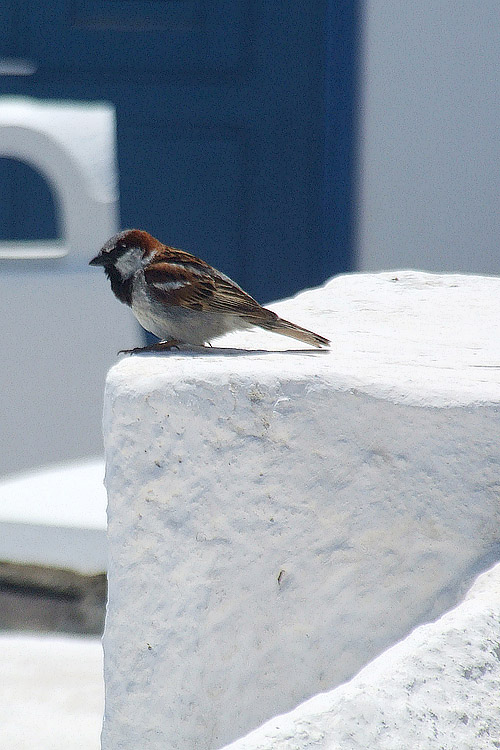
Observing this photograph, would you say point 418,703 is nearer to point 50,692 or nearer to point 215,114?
point 50,692

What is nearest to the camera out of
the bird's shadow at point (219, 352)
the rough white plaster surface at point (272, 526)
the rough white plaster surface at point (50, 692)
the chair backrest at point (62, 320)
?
the rough white plaster surface at point (272, 526)

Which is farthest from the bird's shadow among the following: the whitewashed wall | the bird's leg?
the whitewashed wall

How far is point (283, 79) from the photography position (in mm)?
4906

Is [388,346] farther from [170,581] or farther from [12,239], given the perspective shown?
[12,239]

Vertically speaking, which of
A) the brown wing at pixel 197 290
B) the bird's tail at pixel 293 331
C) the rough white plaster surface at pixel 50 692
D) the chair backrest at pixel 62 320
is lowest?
the rough white plaster surface at pixel 50 692

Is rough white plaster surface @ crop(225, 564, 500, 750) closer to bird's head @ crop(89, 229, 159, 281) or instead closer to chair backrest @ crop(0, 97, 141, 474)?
bird's head @ crop(89, 229, 159, 281)

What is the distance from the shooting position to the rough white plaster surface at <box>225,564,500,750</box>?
3.50 ft

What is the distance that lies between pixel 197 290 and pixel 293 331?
0.21 metres

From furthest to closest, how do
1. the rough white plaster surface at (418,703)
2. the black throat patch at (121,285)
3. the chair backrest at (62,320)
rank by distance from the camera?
the chair backrest at (62,320), the black throat patch at (121,285), the rough white plaster surface at (418,703)

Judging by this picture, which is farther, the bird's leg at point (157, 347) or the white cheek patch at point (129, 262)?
the white cheek patch at point (129, 262)

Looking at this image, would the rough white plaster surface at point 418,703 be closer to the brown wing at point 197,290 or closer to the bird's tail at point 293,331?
the bird's tail at point 293,331

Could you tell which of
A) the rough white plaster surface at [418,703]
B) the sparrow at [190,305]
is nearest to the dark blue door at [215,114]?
the sparrow at [190,305]

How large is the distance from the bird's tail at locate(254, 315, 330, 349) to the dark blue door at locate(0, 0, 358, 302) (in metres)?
3.07

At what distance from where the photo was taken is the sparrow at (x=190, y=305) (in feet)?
5.76
